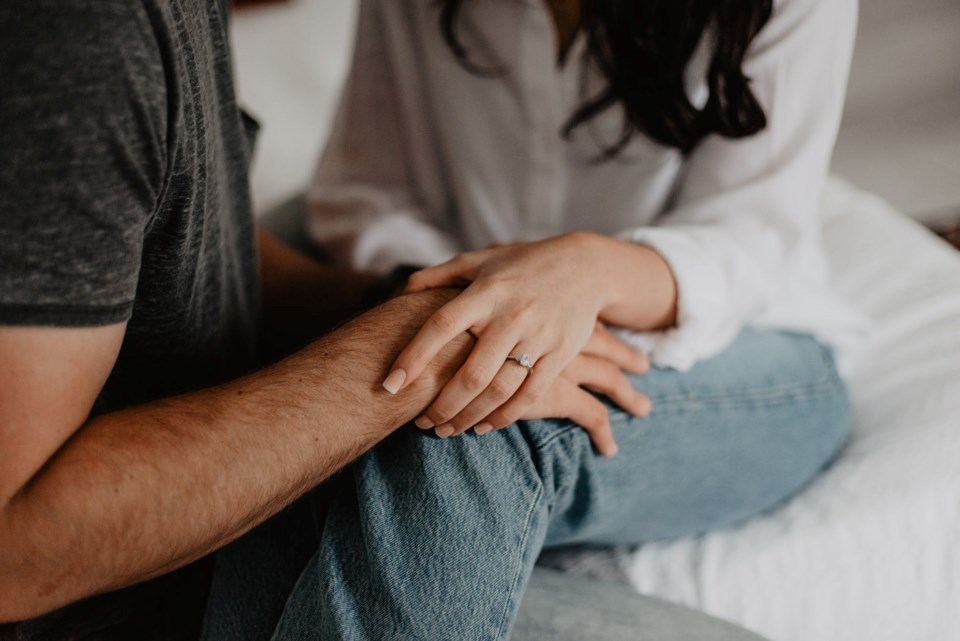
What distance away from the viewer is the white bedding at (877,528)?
2.23ft

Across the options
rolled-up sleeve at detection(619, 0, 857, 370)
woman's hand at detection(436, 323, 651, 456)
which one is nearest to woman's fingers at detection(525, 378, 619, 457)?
woman's hand at detection(436, 323, 651, 456)

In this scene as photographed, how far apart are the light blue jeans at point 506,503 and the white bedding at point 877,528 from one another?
35 millimetres

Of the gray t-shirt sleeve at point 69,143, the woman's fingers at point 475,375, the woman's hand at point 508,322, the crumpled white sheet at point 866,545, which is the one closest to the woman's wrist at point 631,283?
the woman's hand at point 508,322

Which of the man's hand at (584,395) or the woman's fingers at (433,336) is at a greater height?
the woman's fingers at (433,336)

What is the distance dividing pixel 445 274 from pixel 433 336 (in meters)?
0.10

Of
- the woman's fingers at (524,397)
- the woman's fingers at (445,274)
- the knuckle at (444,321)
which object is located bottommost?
the woman's fingers at (524,397)

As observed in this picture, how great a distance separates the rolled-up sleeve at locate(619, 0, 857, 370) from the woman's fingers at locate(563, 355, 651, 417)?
0.20 feet

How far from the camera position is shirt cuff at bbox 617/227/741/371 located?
688 millimetres

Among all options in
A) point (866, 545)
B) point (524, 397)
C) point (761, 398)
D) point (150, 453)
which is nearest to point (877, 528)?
point (866, 545)

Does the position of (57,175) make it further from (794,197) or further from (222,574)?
(794,197)

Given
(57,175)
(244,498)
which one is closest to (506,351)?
(244,498)

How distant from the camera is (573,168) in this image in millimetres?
885

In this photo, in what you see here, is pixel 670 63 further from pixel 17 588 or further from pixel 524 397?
pixel 17 588

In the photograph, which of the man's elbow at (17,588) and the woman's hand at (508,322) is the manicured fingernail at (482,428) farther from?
the man's elbow at (17,588)
